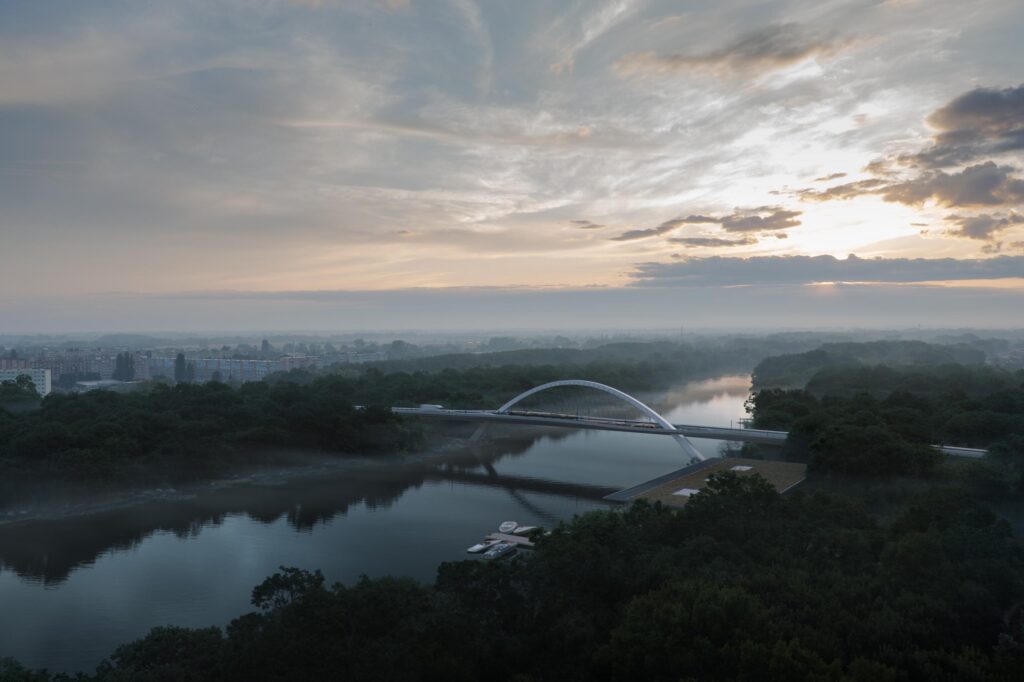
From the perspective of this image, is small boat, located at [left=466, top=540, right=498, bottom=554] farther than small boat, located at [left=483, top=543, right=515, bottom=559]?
Yes

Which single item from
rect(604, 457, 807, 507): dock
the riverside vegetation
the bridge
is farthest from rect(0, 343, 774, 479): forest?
the riverside vegetation

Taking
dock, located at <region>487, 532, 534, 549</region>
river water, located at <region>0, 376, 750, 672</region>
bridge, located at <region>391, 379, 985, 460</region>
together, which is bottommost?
river water, located at <region>0, 376, 750, 672</region>

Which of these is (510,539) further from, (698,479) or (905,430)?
(905,430)

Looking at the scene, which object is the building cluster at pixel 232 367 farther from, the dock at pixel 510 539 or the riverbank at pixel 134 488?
the dock at pixel 510 539

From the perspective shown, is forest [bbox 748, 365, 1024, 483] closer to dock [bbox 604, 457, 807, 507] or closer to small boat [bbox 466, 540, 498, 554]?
dock [bbox 604, 457, 807, 507]

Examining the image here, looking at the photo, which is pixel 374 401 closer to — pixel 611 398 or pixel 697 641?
pixel 611 398

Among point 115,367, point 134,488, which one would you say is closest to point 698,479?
point 134,488
